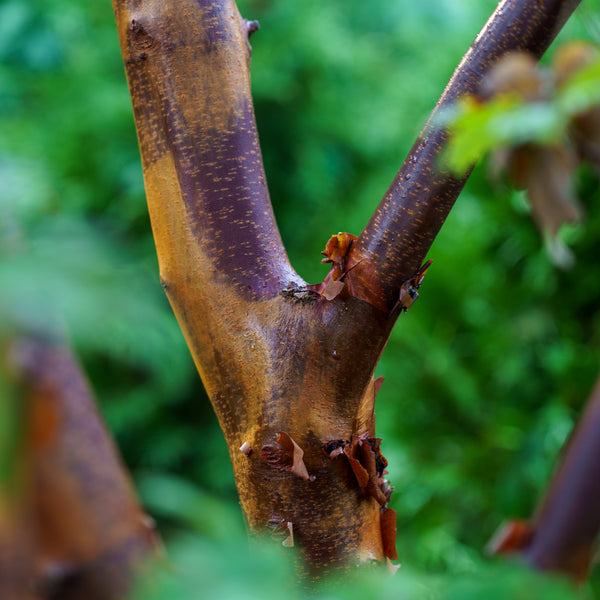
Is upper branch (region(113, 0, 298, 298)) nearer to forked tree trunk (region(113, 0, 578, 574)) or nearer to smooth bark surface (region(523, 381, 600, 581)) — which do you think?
forked tree trunk (region(113, 0, 578, 574))

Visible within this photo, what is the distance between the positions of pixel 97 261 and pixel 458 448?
Result: 156 centimetres

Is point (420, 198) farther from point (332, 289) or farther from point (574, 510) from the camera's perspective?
point (574, 510)

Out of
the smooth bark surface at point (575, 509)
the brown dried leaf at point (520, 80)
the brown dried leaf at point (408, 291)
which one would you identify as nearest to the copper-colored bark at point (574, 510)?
the smooth bark surface at point (575, 509)

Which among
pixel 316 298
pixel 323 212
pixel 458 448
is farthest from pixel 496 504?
pixel 316 298

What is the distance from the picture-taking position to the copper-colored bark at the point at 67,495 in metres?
0.19

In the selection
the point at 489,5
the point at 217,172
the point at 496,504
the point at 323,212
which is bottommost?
the point at 496,504

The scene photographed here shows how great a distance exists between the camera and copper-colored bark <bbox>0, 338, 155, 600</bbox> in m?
0.19

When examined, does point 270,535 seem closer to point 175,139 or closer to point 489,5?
point 175,139

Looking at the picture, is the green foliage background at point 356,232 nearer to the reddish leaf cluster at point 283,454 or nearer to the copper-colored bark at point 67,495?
the reddish leaf cluster at point 283,454

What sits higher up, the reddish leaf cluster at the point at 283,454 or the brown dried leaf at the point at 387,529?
the reddish leaf cluster at the point at 283,454

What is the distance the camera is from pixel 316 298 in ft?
1.55

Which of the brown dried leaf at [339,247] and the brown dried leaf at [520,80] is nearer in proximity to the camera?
the brown dried leaf at [520,80]

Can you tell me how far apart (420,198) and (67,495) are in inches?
12.5

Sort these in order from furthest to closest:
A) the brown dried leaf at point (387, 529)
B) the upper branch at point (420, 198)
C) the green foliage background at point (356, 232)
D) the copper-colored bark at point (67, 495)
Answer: the green foliage background at point (356, 232) < the brown dried leaf at point (387, 529) < the upper branch at point (420, 198) < the copper-colored bark at point (67, 495)
